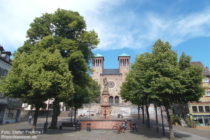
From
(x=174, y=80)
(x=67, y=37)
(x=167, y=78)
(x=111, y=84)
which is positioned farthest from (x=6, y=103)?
(x=111, y=84)

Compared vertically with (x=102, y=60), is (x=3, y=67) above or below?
below

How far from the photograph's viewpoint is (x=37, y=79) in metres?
13.7

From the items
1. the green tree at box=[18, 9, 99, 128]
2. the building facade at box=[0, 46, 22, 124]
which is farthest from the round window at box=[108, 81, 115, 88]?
the green tree at box=[18, 9, 99, 128]

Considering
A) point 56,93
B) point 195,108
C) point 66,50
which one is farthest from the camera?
point 195,108

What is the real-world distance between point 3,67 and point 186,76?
2896 cm

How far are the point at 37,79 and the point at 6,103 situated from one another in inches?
768

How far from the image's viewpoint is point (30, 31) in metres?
20.5

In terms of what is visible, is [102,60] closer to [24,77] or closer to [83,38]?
[83,38]

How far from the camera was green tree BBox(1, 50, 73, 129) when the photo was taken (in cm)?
1373

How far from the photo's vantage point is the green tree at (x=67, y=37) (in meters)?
19.8

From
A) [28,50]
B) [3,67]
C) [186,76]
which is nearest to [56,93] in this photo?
[28,50]

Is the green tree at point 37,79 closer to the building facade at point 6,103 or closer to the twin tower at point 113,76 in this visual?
the building facade at point 6,103

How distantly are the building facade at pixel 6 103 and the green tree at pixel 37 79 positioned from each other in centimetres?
1504

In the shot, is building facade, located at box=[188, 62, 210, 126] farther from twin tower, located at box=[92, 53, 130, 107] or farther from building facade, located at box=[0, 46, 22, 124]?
twin tower, located at box=[92, 53, 130, 107]
